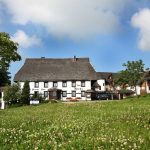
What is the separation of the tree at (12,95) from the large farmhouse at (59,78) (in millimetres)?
32500

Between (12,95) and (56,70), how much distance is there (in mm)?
39313

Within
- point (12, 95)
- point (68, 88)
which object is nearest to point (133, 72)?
point (68, 88)

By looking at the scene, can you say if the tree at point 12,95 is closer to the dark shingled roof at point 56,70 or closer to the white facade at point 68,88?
the white facade at point 68,88

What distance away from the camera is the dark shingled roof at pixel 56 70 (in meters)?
120

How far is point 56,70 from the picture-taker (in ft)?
401

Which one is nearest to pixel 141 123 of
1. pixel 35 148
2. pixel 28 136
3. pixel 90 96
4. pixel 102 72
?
pixel 28 136

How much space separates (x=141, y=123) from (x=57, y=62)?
356ft

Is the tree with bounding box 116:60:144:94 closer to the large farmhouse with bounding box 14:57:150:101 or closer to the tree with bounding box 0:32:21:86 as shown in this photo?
the large farmhouse with bounding box 14:57:150:101

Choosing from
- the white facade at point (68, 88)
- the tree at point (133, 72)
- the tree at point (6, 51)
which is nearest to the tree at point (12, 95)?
the tree at point (6, 51)

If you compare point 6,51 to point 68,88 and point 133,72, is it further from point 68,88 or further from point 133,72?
point 133,72

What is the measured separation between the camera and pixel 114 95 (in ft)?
398

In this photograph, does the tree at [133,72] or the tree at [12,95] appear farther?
the tree at [133,72]

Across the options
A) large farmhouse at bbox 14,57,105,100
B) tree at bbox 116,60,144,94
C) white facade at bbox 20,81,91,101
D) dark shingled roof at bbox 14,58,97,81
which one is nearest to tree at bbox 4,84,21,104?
large farmhouse at bbox 14,57,105,100

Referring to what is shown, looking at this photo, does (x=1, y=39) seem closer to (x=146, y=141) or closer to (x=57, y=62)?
(x=57, y=62)
